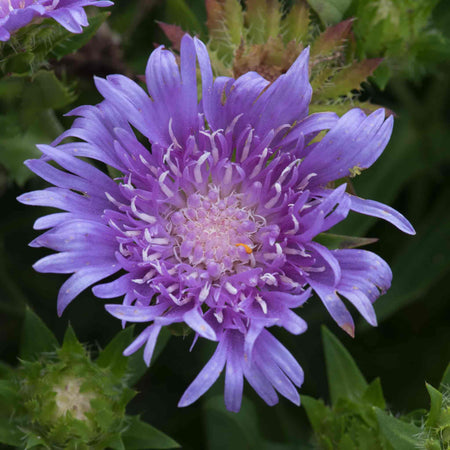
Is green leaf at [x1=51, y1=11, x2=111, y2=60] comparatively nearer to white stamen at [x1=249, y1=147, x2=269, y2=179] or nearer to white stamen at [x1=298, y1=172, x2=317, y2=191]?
white stamen at [x1=249, y1=147, x2=269, y2=179]

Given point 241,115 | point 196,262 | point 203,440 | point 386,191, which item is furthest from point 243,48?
point 203,440

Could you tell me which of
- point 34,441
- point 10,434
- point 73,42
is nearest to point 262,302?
point 34,441

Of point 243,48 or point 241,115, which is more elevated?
point 243,48

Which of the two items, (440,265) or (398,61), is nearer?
(398,61)

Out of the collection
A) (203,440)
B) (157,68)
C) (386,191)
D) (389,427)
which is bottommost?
(203,440)

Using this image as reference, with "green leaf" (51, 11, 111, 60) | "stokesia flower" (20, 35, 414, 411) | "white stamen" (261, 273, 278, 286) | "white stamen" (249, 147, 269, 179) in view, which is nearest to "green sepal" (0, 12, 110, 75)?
"green leaf" (51, 11, 111, 60)

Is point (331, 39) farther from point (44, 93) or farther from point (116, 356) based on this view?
point (116, 356)

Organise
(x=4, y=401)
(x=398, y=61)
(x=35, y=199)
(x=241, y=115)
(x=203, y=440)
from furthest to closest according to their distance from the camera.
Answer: (x=203, y=440), (x=398, y=61), (x=4, y=401), (x=241, y=115), (x=35, y=199)

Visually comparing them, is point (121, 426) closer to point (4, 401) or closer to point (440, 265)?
point (4, 401)
